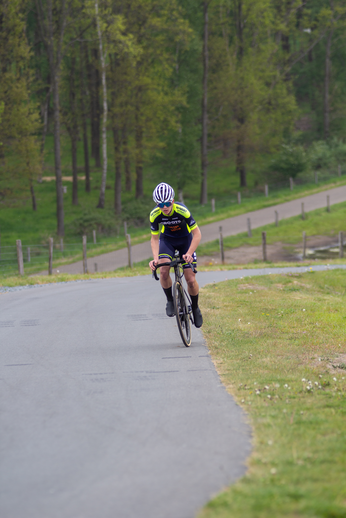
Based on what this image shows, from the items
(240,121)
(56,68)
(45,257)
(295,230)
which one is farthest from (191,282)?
(240,121)

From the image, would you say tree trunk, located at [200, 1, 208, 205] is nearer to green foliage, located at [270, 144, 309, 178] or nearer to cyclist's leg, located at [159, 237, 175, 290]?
green foliage, located at [270, 144, 309, 178]

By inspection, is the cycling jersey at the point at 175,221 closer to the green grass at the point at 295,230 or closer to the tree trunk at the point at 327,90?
the green grass at the point at 295,230

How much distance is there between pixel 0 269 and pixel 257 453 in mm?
20887

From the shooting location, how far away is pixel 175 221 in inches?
328

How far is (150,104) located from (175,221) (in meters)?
38.0

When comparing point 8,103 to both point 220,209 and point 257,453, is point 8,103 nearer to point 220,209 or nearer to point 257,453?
point 220,209

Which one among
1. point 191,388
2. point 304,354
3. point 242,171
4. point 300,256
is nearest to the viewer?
point 191,388

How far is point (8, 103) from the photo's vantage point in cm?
3675

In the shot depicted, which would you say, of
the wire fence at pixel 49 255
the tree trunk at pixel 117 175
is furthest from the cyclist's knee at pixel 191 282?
the tree trunk at pixel 117 175

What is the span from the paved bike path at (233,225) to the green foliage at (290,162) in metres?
3.59

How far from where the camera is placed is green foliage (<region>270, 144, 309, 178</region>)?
4956 cm

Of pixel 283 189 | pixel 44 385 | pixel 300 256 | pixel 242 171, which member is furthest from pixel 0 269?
pixel 242 171

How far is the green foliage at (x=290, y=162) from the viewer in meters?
49.6

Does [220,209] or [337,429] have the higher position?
[337,429]
